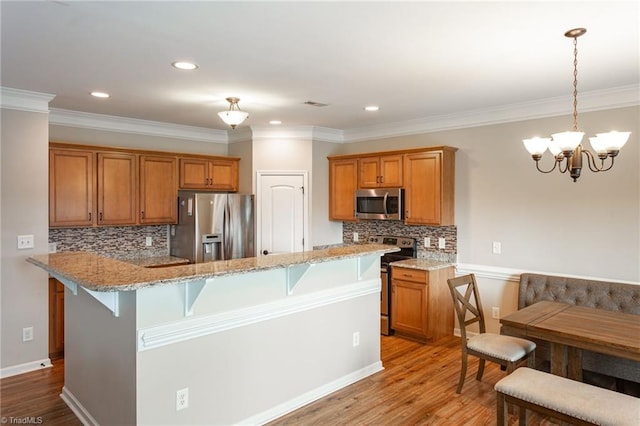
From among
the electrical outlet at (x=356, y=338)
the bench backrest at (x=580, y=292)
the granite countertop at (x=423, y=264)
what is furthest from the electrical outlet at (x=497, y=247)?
the electrical outlet at (x=356, y=338)

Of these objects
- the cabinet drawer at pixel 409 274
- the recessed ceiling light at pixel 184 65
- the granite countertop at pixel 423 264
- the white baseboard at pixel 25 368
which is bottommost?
the white baseboard at pixel 25 368

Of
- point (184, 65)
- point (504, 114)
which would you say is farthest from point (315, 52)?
point (504, 114)

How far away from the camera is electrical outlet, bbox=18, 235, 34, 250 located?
12.5ft

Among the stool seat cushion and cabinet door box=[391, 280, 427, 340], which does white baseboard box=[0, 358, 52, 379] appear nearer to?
cabinet door box=[391, 280, 427, 340]

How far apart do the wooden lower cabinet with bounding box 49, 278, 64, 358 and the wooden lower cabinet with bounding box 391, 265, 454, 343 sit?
140 inches

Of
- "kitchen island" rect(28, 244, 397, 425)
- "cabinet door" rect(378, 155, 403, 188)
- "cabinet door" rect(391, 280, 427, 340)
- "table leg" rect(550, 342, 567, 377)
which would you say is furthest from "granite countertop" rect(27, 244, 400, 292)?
"cabinet door" rect(378, 155, 403, 188)

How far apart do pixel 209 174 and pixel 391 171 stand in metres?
2.40

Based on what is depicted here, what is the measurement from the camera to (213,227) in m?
5.13

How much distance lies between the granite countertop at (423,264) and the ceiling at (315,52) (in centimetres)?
178

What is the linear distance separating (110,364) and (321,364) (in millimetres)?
1526

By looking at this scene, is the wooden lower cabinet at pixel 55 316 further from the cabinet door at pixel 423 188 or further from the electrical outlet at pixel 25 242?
the cabinet door at pixel 423 188

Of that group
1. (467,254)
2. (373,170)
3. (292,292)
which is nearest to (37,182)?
(292,292)

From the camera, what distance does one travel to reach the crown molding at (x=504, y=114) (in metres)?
3.76

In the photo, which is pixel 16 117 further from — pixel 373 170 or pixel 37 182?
pixel 373 170
